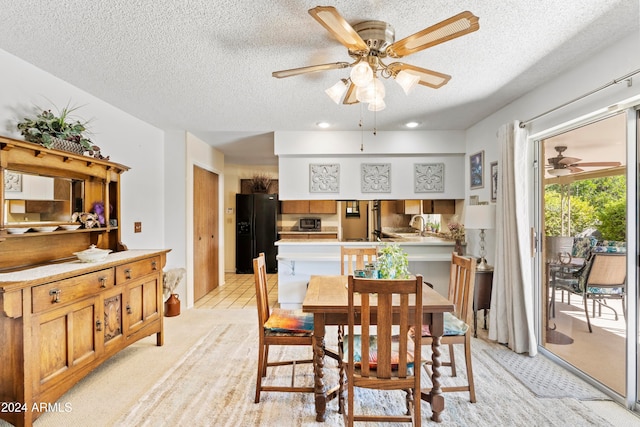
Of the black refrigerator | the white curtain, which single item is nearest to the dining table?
the white curtain

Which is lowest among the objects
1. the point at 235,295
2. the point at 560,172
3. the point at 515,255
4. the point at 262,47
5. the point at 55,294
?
the point at 235,295

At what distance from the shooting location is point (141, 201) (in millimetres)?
3980

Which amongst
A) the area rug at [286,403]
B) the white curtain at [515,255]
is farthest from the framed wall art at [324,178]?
the area rug at [286,403]

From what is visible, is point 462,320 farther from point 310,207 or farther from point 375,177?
point 310,207

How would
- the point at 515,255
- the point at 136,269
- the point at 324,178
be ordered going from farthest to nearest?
the point at 324,178 < the point at 515,255 < the point at 136,269

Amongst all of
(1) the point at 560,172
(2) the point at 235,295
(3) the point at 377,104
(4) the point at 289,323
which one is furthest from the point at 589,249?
(2) the point at 235,295

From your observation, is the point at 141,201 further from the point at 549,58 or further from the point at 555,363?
the point at 555,363

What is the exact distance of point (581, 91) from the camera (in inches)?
97.3

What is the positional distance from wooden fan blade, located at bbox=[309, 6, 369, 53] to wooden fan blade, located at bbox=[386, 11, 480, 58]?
192 mm

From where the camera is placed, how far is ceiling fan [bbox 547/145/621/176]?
2612 millimetres

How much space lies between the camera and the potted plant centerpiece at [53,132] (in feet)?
7.59

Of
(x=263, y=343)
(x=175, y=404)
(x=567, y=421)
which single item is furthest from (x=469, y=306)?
(x=175, y=404)

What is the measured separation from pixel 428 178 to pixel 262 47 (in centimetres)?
328

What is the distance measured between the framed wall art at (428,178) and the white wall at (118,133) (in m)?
3.56
